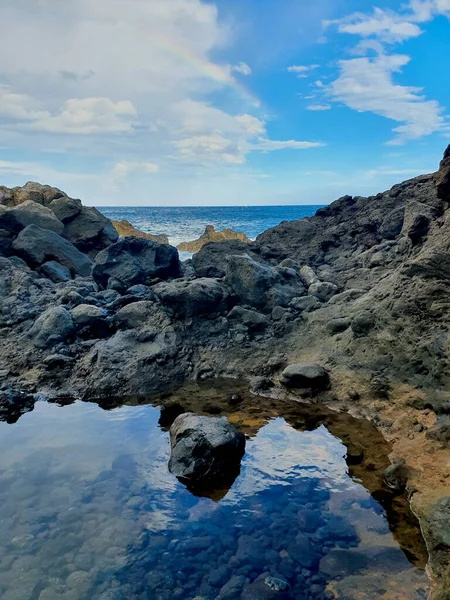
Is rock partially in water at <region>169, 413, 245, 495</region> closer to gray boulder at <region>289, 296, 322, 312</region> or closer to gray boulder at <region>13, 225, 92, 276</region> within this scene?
gray boulder at <region>289, 296, 322, 312</region>

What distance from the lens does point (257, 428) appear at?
8.10m

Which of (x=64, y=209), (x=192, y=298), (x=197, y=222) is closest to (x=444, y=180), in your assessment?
(x=192, y=298)

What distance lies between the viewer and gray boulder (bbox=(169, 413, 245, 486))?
6.60m

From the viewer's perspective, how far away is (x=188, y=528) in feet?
18.3

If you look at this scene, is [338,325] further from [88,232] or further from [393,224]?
[88,232]

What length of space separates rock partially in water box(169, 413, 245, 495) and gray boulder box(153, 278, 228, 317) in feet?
14.4

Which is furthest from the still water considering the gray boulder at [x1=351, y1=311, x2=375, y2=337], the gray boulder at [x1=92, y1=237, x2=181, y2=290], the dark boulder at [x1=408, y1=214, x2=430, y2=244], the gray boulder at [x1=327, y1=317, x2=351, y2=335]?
the gray boulder at [x1=92, y1=237, x2=181, y2=290]

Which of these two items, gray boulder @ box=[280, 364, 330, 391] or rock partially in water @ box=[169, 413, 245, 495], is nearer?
rock partially in water @ box=[169, 413, 245, 495]

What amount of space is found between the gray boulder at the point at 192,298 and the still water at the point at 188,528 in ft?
13.4


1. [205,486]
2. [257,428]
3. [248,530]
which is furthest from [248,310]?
[248,530]

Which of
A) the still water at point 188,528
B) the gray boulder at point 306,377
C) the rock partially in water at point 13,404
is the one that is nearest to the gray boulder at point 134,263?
the rock partially in water at point 13,404

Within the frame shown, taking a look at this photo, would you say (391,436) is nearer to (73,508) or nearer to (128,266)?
(73,508)

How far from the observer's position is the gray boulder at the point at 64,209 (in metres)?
21.2

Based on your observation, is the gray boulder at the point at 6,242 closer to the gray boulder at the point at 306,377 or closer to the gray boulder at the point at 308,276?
the gray boulder at the point at 308,276
